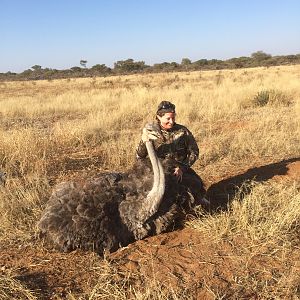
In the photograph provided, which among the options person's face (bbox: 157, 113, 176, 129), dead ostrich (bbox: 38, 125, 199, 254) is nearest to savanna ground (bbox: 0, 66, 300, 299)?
dead ostrich (bbox: 38, 125, 199, 254)

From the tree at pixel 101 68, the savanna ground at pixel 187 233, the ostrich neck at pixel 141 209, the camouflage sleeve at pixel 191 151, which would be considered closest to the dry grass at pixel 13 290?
the savanna ground at pixel 187 233

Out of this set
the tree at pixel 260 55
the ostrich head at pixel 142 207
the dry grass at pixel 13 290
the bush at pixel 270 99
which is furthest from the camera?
the tree at pixel 260 55

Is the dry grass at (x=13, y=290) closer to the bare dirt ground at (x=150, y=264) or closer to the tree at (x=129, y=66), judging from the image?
the bare dirt ground at (x=150, y=264)

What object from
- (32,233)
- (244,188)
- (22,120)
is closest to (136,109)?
(22,120)

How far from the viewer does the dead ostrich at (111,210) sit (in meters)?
4.20

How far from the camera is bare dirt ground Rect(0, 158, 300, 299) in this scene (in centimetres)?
358

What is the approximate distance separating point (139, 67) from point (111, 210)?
2108 inches

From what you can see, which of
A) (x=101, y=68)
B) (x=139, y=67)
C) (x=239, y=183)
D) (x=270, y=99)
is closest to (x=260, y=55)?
(x=139, y=67)

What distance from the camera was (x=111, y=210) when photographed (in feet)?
14.4

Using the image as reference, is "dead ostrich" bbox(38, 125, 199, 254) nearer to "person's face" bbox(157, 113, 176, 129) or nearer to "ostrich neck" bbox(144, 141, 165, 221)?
"ostrich neck" bbox(144, 141, 165, 221)

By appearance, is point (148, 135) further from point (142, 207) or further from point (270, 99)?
point (270, 99)

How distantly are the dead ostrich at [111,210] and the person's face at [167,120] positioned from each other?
58 centimetres

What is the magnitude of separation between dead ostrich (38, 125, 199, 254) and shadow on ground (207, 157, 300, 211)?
78cm

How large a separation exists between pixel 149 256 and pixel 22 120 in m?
10.3
